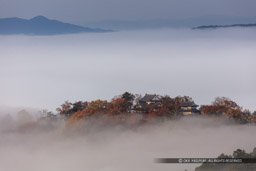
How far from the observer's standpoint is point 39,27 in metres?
11.2

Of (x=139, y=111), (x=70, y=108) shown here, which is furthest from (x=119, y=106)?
(x=70, y=108)

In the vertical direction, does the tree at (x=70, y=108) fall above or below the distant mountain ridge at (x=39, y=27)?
below

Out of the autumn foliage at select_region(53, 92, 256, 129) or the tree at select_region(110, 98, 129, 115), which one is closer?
the autumn foliage at select_region(53, 92, 256, 129)

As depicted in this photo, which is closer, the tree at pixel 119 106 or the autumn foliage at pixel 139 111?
the autumn foliage at pixel 139 111

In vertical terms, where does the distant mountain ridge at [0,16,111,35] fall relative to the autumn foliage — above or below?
above

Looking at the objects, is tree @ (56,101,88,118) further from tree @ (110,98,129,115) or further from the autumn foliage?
tree @ (110,98,129,115)

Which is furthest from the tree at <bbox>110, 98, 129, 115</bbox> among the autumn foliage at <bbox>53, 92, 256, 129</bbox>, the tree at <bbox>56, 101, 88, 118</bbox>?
the tree at <bbox>56, 101, 88, 118</bbox>

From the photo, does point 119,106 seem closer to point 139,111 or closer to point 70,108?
point 139,111

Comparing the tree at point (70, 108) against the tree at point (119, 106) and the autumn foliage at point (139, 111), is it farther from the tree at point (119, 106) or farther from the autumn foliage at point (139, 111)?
the tree at point (119, 106)

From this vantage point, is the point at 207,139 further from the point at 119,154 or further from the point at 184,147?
the point at 119,154

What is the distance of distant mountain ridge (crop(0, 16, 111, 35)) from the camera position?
10922 millimetres

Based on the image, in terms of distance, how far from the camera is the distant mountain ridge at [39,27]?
10922mm

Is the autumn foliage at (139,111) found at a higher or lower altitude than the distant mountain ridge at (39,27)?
lower

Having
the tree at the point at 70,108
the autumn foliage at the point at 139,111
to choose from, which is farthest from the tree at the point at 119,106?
the tree at the point at 70,108
